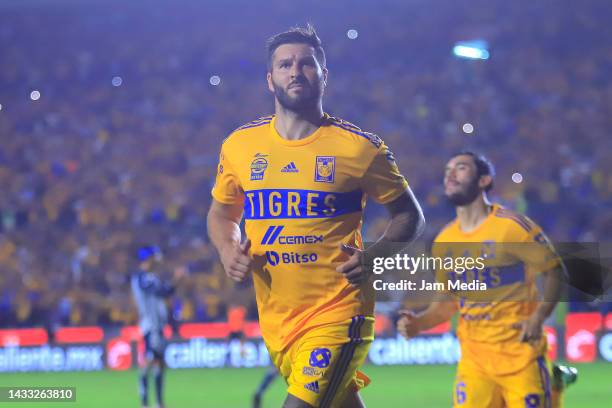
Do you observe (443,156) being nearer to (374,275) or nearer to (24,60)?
(24,60)

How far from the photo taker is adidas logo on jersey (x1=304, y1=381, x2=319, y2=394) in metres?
4.56

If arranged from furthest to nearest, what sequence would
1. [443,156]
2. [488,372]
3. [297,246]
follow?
[443,156] → [488,372] → [297,246]

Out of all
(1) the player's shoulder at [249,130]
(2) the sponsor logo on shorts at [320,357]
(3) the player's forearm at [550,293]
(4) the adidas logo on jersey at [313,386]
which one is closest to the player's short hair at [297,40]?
(1) the player's shoulder at [249,130]

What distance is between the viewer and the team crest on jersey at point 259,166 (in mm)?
4887

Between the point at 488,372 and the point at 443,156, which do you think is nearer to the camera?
the point at 488,372

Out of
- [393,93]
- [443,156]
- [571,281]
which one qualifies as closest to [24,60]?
[393,93]

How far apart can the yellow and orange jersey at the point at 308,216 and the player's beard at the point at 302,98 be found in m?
0.15

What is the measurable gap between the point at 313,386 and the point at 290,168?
107 cm

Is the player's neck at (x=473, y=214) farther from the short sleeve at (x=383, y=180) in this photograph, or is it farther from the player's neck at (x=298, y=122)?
the player's neck at (x=298, y=122)

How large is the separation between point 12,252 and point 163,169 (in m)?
3.54

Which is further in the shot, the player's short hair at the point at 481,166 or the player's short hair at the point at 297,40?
the player's short hair at the point at 481,166

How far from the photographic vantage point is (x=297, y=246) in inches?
187

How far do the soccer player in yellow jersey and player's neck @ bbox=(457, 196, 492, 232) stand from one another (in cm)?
A: 167

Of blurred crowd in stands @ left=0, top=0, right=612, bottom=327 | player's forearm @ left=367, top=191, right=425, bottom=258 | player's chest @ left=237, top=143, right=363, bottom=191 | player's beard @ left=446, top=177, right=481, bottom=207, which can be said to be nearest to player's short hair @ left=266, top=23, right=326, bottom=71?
player's chest @ left=237, top=143, right=363, bottom=191
